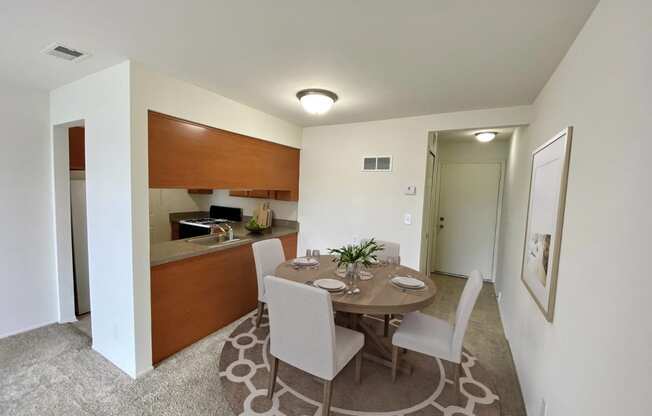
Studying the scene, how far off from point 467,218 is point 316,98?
3599 mm

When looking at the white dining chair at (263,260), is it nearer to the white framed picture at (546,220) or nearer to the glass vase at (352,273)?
the glass vase at (352,273)

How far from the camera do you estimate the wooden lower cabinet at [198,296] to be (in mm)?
2264

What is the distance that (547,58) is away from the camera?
1.71 meters

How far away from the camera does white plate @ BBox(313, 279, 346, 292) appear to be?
77.3 inches

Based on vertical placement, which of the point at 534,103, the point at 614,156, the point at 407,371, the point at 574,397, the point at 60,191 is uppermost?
the point at 534,103

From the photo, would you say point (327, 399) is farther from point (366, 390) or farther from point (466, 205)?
point (466, 205)

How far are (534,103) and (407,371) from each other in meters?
2.58

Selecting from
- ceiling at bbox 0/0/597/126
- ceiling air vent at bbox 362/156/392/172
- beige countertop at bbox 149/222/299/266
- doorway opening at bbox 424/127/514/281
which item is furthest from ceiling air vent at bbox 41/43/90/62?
doorway opening at bbox 424/127/514/281

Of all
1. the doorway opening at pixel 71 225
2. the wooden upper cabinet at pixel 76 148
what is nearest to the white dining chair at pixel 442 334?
the doorway opening at pixel 71 225

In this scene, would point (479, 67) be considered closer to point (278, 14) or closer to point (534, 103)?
point (534, 103)

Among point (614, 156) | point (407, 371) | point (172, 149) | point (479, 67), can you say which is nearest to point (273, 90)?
point (172, 149)

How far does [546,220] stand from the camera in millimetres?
1703

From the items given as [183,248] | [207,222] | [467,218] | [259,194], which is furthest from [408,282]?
[207,222]

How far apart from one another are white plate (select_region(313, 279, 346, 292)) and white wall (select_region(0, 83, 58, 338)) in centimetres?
285
